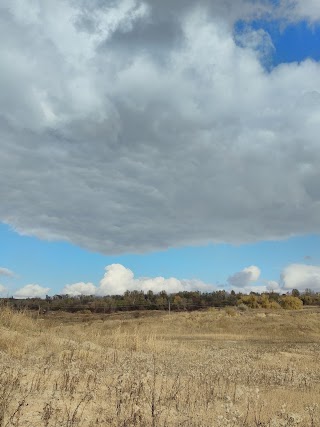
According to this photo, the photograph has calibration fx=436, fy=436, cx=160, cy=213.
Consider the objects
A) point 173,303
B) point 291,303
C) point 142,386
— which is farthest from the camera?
point 173,303

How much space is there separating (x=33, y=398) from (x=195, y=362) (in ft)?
32.3

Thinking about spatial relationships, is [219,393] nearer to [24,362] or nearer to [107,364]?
[107,364]

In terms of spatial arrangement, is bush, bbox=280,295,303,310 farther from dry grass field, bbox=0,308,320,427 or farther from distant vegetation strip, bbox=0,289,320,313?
dry grass field, bbox=0,308,320,427

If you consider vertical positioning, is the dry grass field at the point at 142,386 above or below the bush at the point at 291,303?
below

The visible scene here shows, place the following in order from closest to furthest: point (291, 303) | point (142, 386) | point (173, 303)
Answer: point (142, 386) → point (291, 303) → point (173, 303)

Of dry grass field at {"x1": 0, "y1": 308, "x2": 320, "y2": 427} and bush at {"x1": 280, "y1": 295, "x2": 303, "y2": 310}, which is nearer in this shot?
dry grass field at {"x1": 0, "y1": 308, "x2": 320, "y2": 427}

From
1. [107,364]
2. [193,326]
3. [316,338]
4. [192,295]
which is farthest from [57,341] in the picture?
[192,295]

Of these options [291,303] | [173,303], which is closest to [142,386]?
[291,303]

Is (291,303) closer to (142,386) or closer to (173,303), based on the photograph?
(173,303)

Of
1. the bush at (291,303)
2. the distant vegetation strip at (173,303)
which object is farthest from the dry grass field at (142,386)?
the bush at (291,303)

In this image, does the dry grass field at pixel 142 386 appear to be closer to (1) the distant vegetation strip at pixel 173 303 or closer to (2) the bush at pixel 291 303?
(1) the distant vegetation strip at pixel 173 303

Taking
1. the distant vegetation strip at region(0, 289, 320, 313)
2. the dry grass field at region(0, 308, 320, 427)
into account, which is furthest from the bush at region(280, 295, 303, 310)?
the dry grass field at region(0, 308, 320, 427)

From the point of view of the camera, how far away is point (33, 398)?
314 inches

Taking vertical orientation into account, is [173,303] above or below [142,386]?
above
